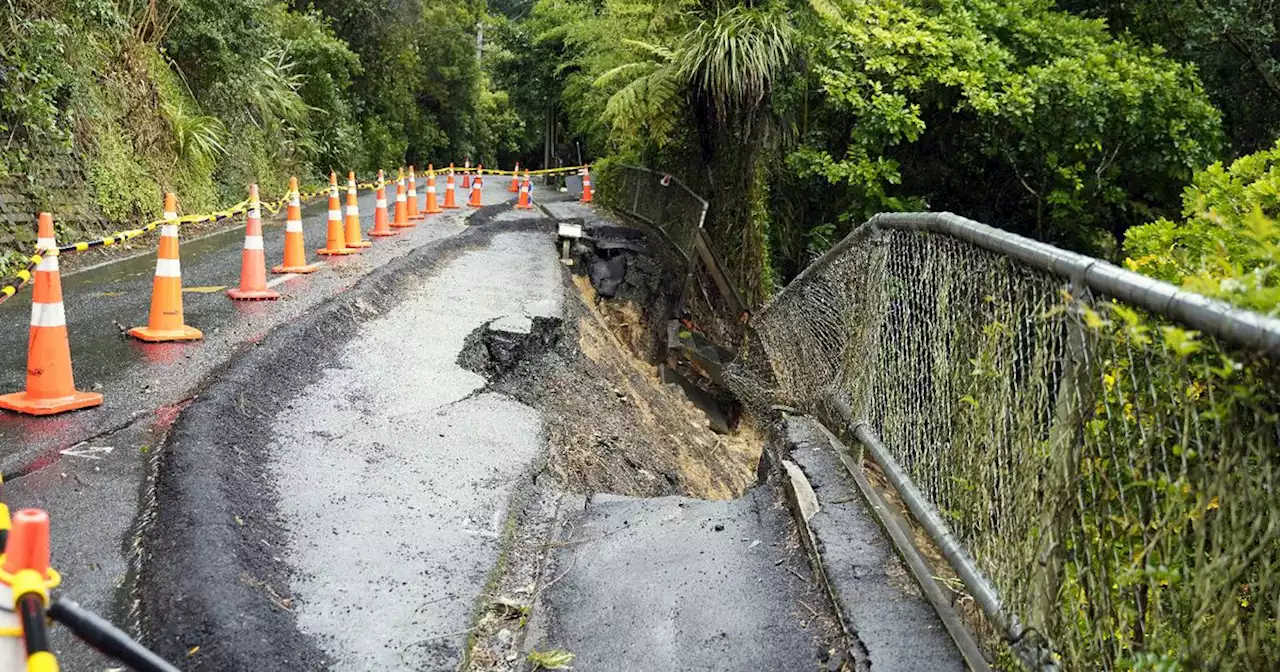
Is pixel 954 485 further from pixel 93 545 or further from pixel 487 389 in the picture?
pixel 487 389

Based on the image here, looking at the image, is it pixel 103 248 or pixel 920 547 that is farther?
pixel 103 248

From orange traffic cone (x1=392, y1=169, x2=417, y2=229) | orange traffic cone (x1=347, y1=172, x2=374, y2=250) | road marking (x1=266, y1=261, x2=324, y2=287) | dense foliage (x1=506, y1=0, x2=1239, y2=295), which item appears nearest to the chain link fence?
dense foliage (x1=506, y1=0, x2=1239, y2=295)

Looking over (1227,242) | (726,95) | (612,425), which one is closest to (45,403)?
(612,425)

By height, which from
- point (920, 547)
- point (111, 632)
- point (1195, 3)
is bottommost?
point (920, 547)

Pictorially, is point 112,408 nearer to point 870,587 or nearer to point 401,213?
point 870,587

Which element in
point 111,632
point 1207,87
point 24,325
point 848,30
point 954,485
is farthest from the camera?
point 1207,87

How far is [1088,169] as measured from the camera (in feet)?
44.2

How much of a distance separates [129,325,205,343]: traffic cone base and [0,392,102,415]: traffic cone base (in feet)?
4.94

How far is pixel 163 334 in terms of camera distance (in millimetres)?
6828

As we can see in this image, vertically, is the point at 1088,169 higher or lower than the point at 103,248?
higher

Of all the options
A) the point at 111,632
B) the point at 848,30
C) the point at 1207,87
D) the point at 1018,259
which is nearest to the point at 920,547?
the point at 1018,259

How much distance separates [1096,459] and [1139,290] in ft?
1.68

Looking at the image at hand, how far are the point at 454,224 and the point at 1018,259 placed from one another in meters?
15.1

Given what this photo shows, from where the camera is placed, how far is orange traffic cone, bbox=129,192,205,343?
22.3 ft
